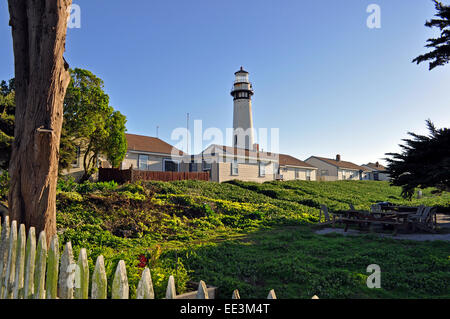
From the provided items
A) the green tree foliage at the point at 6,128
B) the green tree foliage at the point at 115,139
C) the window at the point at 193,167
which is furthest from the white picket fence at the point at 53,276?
the window at the point at 193,167

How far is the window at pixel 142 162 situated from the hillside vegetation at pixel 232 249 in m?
11.9

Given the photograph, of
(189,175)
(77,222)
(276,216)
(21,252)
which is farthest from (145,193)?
(21,252)

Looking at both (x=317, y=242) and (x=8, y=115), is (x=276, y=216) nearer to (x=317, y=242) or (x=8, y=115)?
(x=317, y=242)

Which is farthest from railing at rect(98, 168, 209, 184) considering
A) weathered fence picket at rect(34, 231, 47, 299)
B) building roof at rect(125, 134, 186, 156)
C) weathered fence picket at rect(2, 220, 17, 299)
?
weathered fence picket at rect(34, 231, 47, 299)

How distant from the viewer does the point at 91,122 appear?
21.2 metres

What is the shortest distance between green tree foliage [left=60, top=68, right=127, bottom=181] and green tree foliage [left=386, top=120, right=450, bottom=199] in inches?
688

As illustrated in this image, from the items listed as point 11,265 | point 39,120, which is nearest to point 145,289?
point 11,265

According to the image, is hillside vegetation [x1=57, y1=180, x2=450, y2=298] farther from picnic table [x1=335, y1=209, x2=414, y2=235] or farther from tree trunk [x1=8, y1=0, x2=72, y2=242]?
picnic table [x1=335, y1=209, x2=414, y2=235]

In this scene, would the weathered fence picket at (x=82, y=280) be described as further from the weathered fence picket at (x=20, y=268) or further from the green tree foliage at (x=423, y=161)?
the green tree foliage at (x=423, y=161)

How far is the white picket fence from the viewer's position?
231cm

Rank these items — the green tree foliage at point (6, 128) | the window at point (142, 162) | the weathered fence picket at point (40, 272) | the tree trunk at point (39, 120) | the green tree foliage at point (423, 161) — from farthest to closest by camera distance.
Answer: the window at point (142, 162), the green tree foliage at point (6, 128), the green tree foliage at point (423, 161), the tree trunk at point (39, 120), the weathered fence picket at point (40, 272)

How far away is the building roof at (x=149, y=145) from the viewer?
30266 millimetres
